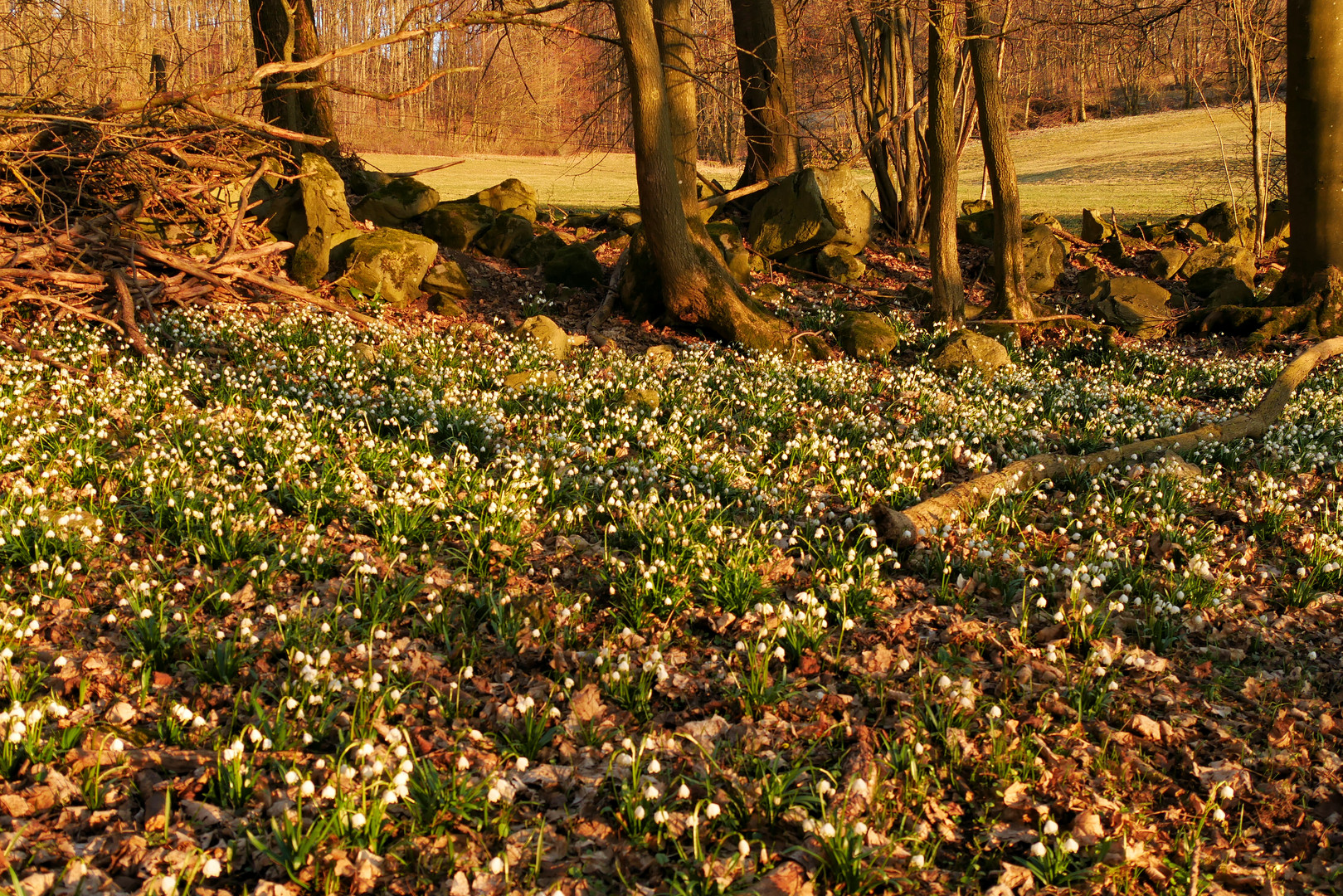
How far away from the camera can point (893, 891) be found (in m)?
3.28

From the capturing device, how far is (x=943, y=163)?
1302 centimetres

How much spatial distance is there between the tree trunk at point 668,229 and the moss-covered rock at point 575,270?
9.25 ft

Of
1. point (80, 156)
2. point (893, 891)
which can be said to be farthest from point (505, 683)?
point (80, 156)

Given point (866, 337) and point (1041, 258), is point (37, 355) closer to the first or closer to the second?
point (866, 337)

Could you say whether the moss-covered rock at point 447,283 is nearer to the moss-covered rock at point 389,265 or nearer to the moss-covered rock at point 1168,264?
the moss-covered rock at point 389,265

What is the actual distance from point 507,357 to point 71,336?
14.7 feet

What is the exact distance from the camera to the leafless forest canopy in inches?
489

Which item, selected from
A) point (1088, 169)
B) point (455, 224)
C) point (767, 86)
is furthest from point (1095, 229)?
point (1088, 169)

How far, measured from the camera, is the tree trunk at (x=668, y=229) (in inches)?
458

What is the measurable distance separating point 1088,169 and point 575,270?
32344 millimetres

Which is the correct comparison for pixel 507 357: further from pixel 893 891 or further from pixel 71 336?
pixel 893 891

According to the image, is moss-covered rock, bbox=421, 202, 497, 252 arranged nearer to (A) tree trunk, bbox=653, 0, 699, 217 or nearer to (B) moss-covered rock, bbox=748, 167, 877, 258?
(A) tree trunk, bbox=653, 0, 699, 217

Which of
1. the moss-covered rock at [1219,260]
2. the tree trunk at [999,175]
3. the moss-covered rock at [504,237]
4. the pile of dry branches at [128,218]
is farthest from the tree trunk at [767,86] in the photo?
the pile of dry branches at [128,218]

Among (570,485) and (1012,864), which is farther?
(570,485)
